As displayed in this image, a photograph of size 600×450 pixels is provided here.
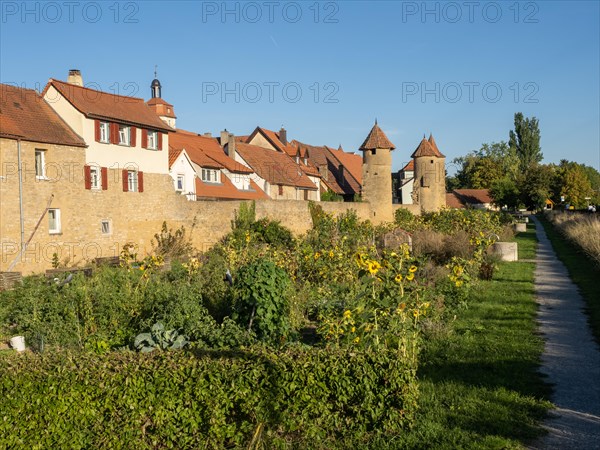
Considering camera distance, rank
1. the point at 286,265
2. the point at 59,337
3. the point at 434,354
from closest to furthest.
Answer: the point at 434,354
the point at 59,337
the point at 286,265

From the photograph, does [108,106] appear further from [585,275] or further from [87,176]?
[585,275]

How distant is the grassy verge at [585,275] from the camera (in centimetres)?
1286

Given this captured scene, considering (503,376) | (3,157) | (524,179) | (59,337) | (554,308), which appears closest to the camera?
(503,376)

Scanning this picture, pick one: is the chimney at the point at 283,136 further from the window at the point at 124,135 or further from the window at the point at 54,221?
the window at the point at 54,221

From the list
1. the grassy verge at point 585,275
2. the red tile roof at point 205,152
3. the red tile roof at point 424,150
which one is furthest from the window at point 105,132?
the red tile roof at point 424,150

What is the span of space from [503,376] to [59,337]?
24.0 feet

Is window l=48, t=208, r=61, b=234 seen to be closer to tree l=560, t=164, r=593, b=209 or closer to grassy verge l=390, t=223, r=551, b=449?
grassy verge l=390, t=223, r=551, b=449

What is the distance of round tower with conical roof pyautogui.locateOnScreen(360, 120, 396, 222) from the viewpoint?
47.1m

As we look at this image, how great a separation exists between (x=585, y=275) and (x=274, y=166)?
32.4 metres

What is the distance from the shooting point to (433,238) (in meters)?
22.4

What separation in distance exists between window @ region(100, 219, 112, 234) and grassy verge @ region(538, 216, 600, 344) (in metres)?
19.0

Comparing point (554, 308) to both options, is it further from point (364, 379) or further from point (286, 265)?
point (364, 379)

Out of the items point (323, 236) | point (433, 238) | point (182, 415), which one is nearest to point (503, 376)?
point (182, 415)

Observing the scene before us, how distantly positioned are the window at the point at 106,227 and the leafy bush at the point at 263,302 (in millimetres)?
18417
